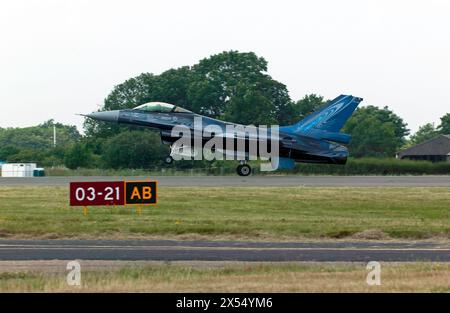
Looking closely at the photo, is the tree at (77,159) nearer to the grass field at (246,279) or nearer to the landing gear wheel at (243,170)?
the landing gear wheel at (243,170)

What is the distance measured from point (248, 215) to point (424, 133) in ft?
393

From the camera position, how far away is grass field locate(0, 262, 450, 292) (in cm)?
1234

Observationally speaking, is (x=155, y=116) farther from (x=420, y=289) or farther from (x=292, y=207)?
(x=420, y=289)

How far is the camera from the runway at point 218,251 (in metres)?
16.9

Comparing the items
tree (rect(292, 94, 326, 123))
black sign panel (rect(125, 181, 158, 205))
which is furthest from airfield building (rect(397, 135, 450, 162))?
black sign panel (rect(125, 181, 158, 205))

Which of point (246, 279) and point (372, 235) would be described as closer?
point (246, 279)

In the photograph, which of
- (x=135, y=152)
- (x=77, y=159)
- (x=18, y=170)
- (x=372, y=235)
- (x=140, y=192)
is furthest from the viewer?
(x=77, y=159)

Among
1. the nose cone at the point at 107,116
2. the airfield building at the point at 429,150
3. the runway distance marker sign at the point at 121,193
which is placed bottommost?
the runway distance marker sign at the point at 121,193

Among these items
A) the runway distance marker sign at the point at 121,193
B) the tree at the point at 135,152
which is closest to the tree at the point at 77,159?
the tree at the point at 135,152

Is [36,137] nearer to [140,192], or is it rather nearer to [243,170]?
[243,170]

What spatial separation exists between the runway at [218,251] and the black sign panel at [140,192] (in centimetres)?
682

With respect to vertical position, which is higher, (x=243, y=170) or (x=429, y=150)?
(x=429, y=150)

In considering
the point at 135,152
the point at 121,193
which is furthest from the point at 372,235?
the point at 135,152

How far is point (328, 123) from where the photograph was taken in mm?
43906
